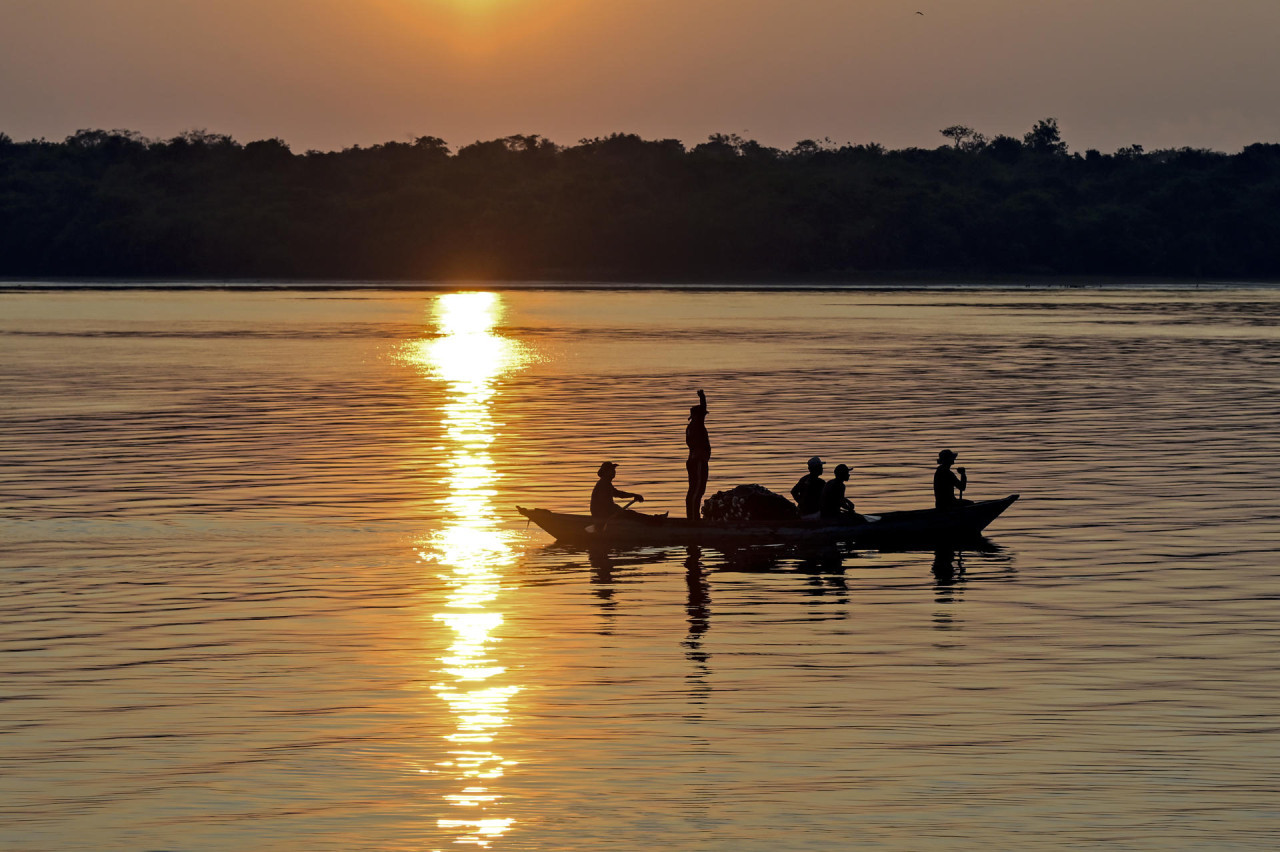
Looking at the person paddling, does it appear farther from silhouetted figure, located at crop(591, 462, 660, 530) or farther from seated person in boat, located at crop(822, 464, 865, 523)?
seated person in boat, located at crop(822, 464, 865, 523)

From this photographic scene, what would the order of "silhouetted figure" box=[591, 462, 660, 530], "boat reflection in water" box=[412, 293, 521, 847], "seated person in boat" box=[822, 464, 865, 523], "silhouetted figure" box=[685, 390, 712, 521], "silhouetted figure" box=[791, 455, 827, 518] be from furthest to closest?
"silhouetted figure" box=[685, 390, 712, 521]
"silhouetted figure" box=[791, 455, 827, 518]
"silhouetted figure" box=[591, 462, 660, 530]
"seated person in boat" box=[822, 464, 865, 523]
"boat reflection in water" box=[412, 293, 521, 847]

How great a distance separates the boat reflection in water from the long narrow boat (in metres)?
1.22

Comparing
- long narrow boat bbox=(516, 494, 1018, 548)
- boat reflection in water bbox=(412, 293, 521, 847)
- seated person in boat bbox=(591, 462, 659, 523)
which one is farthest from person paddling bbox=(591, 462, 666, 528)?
boat reflection in water bbox=(412, 293, 521, 847)

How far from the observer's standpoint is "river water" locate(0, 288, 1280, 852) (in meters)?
16.9

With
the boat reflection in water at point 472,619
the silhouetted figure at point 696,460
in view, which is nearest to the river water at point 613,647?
the boat reflection in water at point 472,619

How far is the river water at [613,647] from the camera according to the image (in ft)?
55.4

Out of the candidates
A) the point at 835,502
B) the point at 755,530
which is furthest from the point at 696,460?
the point at 835,502

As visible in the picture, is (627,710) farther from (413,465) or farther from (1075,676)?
(413,465)

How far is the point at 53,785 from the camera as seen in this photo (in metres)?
17.7

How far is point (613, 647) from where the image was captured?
2423 cm

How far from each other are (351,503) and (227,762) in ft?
69.2

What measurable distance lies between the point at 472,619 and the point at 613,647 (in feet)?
9.72

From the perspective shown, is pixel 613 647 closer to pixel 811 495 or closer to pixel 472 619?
pixel 472 619

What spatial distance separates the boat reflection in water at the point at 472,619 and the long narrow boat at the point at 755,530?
122 cm
